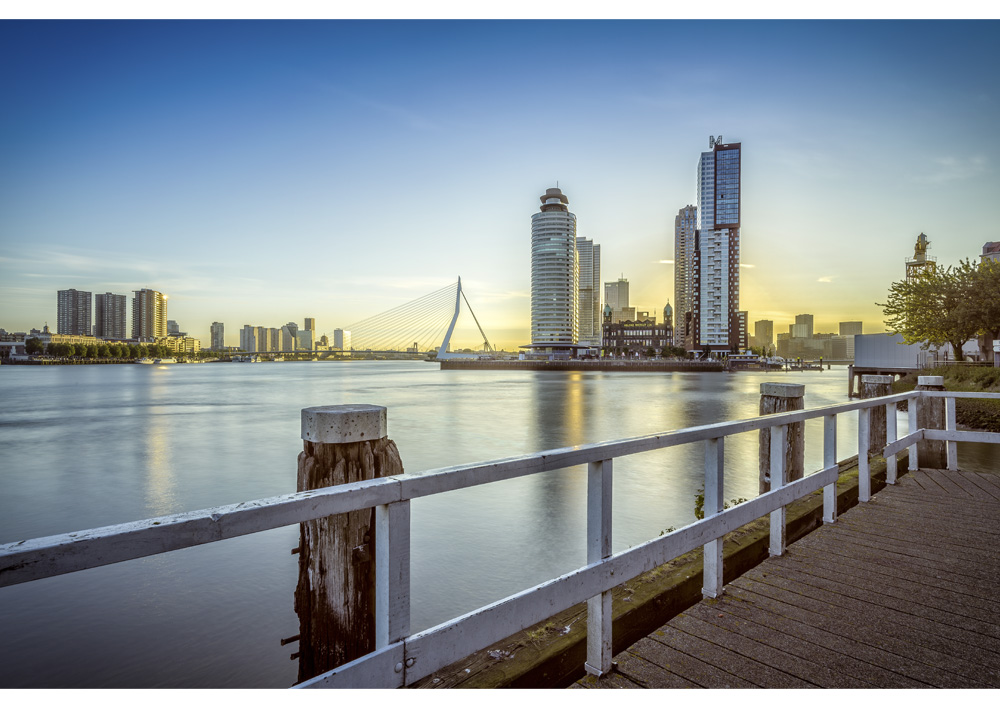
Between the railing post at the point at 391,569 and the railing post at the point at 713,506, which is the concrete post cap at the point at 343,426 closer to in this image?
the railing post at the point at 391,569

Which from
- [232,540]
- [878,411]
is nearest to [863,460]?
[878,411]

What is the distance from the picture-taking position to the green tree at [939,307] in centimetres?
3319

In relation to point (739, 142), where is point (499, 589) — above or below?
below

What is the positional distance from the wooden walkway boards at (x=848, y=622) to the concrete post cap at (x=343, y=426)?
5.15 ft

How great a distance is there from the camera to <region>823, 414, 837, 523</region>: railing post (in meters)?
5.02

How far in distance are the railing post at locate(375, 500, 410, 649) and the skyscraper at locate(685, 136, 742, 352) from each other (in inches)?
7195

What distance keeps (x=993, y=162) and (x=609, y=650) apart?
16.7m

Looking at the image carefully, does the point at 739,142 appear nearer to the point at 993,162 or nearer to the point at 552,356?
the point at 552,356

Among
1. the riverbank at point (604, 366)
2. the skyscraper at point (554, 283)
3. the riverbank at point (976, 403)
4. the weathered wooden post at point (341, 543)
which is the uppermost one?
the skyscraper at point (554, 283)

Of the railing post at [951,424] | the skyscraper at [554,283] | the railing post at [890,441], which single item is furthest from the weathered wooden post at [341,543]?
the skyscraper at [554,283]

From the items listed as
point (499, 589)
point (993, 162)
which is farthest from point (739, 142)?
point (499, 589)

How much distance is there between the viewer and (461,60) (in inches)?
237

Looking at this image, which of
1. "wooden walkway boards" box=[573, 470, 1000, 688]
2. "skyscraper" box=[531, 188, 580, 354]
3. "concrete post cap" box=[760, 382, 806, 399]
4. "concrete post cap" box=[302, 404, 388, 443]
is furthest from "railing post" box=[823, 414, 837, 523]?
"skyscraper" box=[531, 188, 580, 354]

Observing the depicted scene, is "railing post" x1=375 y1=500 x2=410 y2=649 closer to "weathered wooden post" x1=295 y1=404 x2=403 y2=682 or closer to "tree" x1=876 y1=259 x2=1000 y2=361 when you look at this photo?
"weathered wooden post" x1=295 y1=404 x2=403 y2=682
